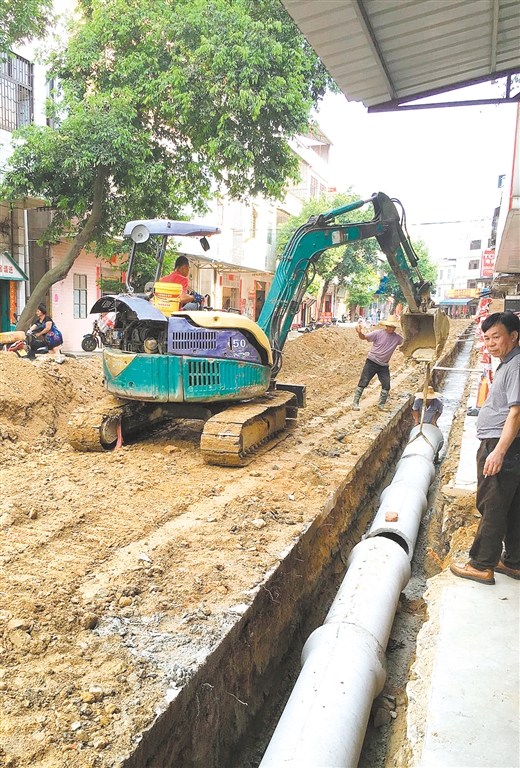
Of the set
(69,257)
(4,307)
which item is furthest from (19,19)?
(4,307)

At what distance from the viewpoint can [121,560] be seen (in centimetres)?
432

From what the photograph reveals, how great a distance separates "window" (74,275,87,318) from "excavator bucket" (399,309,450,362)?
13.3 metres

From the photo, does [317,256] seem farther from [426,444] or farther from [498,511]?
[498,511]

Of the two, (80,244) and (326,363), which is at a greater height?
(80,244)

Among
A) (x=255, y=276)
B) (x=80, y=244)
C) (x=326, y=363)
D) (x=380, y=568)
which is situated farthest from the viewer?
(x=255, y=276)

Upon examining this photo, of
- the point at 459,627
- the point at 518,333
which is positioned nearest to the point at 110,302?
the point at 518,333

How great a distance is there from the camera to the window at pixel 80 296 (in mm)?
18984

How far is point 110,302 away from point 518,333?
4.63 metres

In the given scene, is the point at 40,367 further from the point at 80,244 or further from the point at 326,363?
the point at 326,363

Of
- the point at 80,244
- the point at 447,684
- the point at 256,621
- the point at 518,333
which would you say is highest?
the point at 80,244

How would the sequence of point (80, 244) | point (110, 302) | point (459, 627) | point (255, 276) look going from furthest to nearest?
point (255, 276) → point (80, 244) → point (110, 302) → point (459, 627)

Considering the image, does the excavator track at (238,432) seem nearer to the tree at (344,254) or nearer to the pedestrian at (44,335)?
the pedestrian at (44,335)

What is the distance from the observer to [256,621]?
4047 mm

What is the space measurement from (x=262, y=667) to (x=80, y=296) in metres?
16.8
